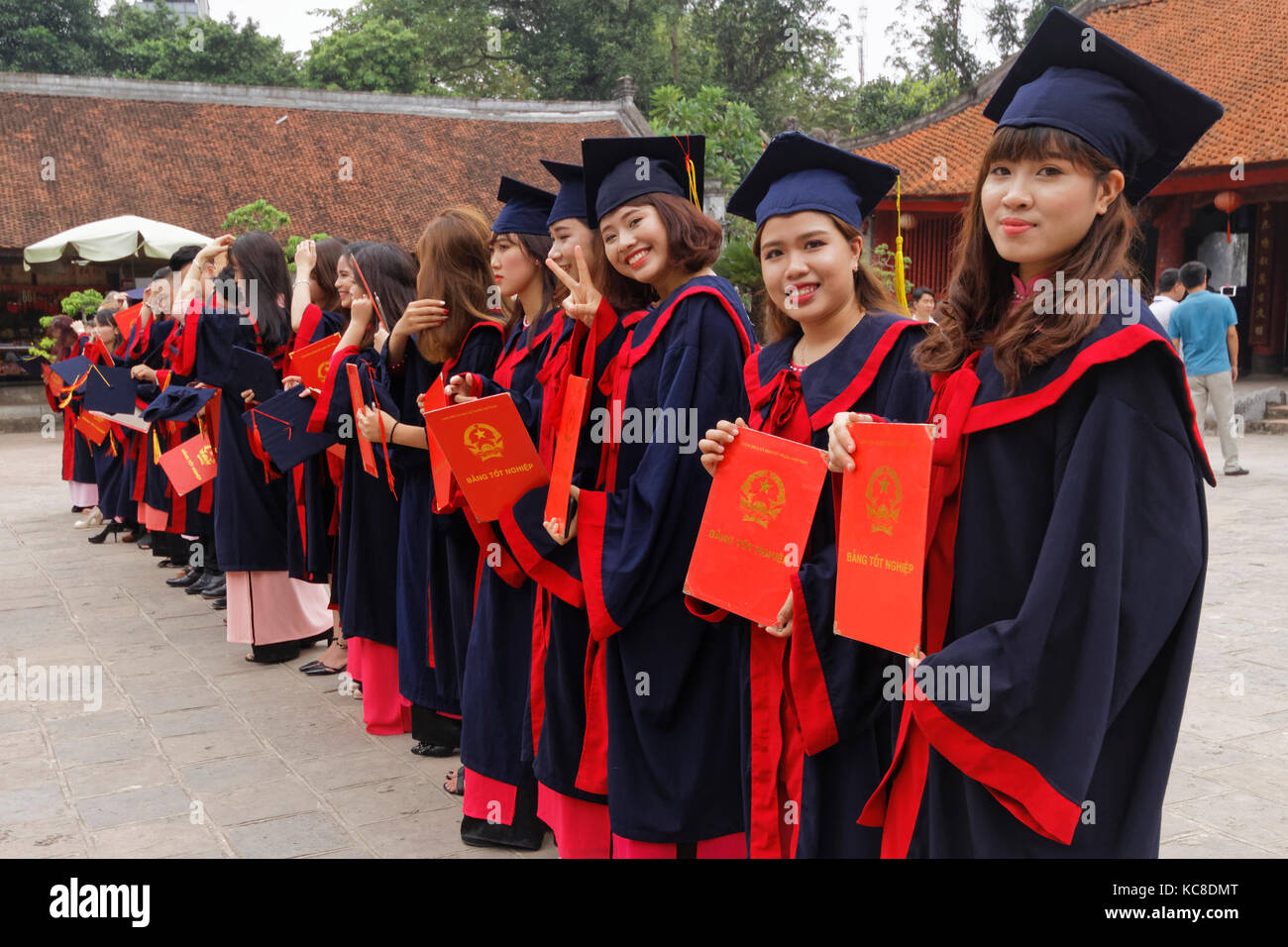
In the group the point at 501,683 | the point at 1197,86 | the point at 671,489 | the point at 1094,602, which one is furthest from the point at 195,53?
the point at 1094,602

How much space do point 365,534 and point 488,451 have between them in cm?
184

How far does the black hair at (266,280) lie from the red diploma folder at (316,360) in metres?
1.08

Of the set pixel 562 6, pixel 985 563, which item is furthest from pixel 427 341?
pixel 562 6

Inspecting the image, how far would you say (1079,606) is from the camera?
1695mm

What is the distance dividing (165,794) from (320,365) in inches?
73.6

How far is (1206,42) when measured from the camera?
→ 1636 centimetres

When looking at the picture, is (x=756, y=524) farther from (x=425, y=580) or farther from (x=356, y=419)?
(x=356, y=419)

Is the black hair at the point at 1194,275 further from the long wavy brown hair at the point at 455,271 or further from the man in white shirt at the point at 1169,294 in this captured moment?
the long wavy brown hair at the point at 455,271

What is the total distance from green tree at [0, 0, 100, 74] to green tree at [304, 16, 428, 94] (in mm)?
5830

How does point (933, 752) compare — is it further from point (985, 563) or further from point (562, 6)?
point (562, 6)

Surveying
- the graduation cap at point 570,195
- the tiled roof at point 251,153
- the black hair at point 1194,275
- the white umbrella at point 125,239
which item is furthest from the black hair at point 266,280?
the tiled roof at point 251,153

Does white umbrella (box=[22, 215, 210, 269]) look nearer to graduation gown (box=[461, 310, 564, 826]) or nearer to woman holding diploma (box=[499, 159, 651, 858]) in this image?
graduation gown (box=[461, 310, 564, 826])

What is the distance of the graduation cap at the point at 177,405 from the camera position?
6.27 metres

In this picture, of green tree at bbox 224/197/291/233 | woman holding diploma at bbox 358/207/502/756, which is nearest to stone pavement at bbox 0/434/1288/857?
woman holding diploma at bbox 358/207/502/756
